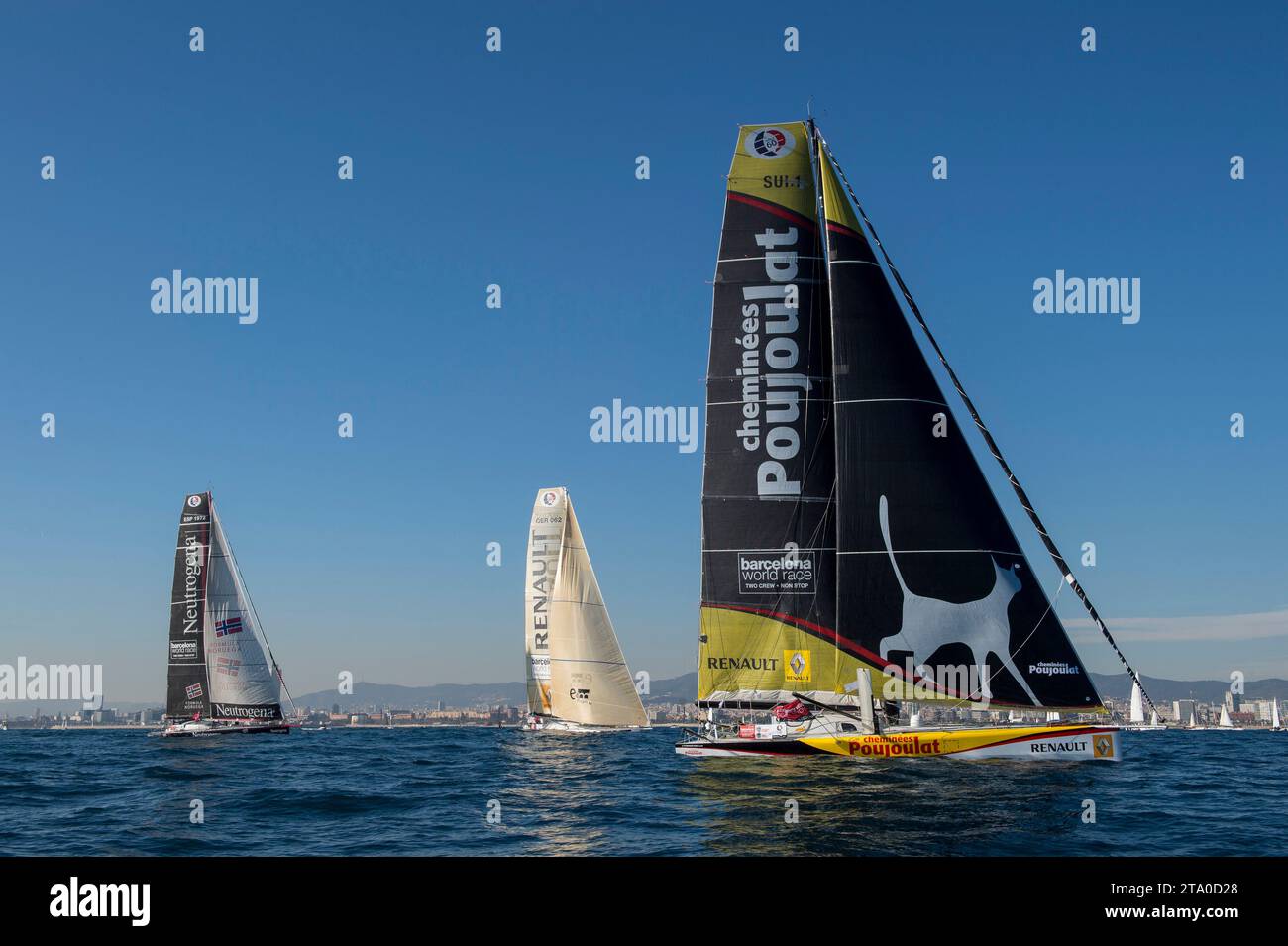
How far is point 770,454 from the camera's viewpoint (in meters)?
35.8

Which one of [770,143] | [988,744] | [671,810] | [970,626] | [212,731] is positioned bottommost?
[212,731]

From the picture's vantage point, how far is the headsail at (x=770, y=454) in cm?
3547

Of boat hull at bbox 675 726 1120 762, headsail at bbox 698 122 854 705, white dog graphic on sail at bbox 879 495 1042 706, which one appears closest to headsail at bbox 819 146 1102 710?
white dog graphic on sail at bbox 879 495 1042 706

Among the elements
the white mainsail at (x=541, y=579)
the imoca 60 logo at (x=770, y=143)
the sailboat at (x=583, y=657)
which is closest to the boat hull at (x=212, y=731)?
the white mainsail at (x=541, y=579)

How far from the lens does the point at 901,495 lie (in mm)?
33188

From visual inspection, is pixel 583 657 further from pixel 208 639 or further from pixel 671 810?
pixel 671 810

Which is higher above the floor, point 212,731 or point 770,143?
point 770,143

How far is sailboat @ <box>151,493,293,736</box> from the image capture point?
222 feet

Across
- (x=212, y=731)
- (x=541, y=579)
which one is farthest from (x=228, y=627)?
(x=541, y=579)

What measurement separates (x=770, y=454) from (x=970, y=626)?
29.0ft

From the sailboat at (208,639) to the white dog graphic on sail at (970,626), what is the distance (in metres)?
50.5

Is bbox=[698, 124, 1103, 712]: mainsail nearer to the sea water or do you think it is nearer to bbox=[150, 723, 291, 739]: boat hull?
the sea water

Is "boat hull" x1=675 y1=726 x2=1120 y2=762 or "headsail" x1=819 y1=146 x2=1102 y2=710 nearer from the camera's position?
"boat hull" x1=675 y1=726 x2=1120 y2=762
